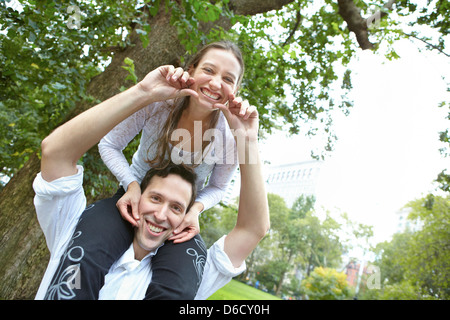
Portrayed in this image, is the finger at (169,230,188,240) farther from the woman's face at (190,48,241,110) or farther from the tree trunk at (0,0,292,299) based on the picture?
the tree trunk at (0,0,292,299)

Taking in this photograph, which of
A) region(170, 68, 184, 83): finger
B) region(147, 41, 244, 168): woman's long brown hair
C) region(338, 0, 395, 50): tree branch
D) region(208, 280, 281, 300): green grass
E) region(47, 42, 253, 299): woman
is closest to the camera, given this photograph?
region(47, 42, 253, 299): woman

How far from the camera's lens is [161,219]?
5.25ft

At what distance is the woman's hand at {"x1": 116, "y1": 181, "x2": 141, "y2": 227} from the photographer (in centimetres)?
159

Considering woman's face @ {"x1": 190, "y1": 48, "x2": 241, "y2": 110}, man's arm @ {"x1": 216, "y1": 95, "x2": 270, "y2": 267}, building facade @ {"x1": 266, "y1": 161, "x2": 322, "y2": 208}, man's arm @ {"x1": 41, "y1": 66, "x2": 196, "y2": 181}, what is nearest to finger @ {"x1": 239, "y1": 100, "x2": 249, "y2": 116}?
man's arm @ {"x1": 216, "y1": 95, "x2": 270, "y2": 267}

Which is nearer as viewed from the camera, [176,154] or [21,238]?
[176,154]

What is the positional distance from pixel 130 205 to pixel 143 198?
7 centimetres

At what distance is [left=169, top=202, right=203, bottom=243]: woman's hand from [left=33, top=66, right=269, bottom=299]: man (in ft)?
0.11

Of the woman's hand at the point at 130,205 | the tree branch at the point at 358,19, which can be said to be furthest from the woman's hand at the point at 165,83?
the tree branch at the point at 358,19

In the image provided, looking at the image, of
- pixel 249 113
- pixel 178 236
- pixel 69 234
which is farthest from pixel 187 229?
pixel 249 113

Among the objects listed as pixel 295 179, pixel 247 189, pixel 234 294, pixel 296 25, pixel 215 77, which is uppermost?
pixel 295 179

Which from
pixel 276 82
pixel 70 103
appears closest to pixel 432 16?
pixel 276 82

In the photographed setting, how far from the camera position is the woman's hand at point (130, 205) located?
159cm

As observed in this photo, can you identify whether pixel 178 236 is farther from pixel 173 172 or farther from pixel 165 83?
pixel 165 83

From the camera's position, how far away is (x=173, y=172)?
69.4 inches
